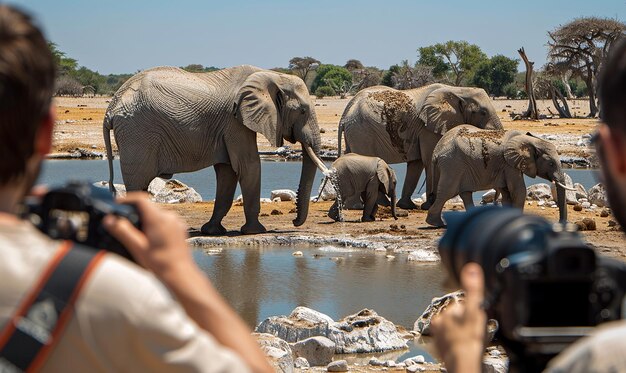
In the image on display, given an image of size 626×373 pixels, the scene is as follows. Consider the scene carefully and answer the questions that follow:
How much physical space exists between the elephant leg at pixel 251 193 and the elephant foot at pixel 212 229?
30 cm

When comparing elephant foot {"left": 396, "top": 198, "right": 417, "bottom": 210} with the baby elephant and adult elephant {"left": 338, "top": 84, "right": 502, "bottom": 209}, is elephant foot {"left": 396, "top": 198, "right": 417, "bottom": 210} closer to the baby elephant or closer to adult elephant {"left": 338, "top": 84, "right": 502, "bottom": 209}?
adult elephant {"left": 338, "top": 84, "right": 502, "bottom": 209}

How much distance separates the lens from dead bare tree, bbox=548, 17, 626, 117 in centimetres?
4494

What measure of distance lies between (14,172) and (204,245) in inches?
510

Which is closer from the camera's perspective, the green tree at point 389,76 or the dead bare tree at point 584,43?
the dead bare tree at point 584,43

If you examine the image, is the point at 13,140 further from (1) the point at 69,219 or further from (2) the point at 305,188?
(2) the point at 305,188

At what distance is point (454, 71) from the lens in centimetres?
6719

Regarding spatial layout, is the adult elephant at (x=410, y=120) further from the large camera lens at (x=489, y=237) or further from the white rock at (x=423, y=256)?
the large camera lens at (x=489, y=237)

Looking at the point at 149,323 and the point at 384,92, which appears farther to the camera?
the point at 384,92

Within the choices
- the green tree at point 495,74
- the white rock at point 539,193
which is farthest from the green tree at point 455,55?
the white rock at point 539,193

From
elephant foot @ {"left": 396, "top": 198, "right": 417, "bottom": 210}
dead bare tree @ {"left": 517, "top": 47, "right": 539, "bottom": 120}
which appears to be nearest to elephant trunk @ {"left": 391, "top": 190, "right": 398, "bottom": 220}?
elephant foot @ {"left": 396, "top": 198, "right": 417, "bottom": 210}

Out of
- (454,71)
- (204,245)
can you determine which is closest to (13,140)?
(204,245)

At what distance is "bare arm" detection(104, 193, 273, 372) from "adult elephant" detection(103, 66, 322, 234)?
13.4 meters

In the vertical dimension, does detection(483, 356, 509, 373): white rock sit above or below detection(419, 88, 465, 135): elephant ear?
below

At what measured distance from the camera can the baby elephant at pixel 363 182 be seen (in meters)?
16.9
